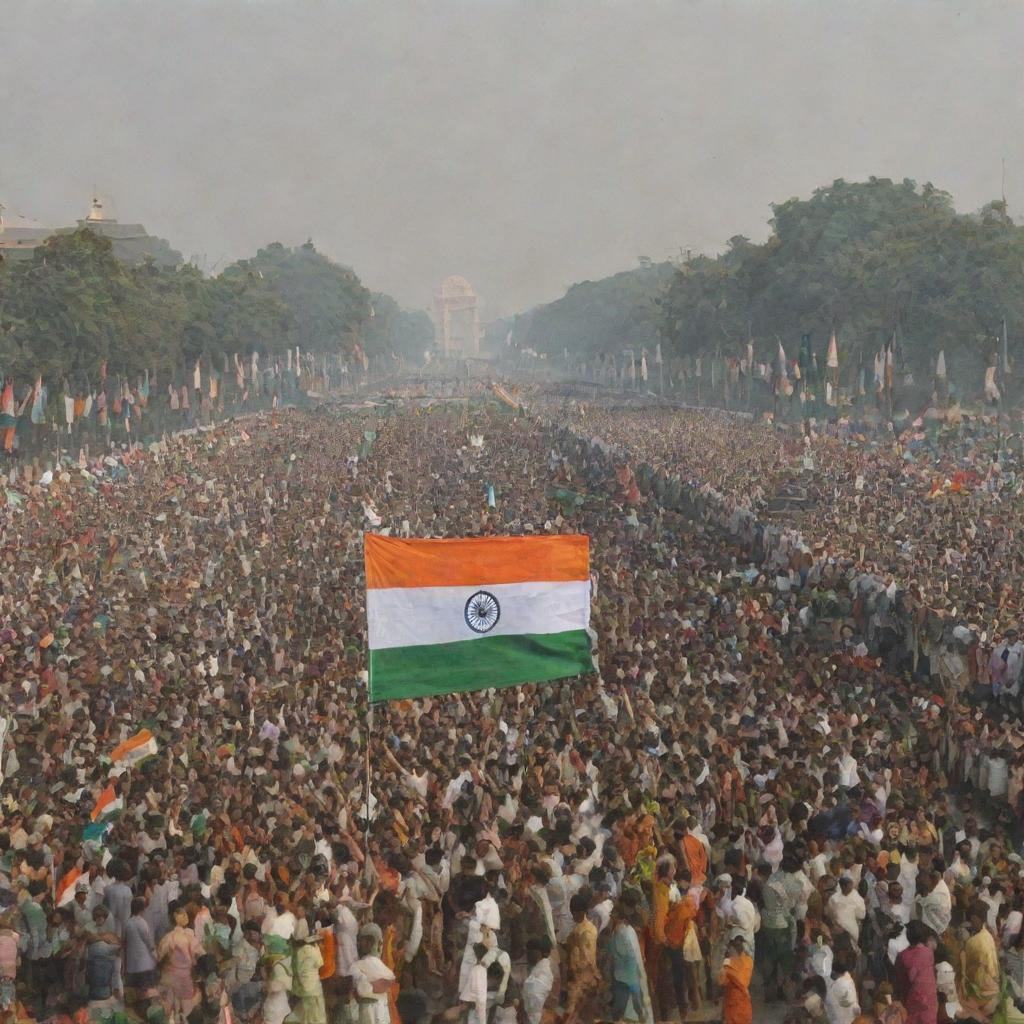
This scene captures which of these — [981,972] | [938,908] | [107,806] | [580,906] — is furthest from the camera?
[107,806]

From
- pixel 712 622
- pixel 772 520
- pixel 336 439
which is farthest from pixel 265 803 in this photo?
pixel 336 439

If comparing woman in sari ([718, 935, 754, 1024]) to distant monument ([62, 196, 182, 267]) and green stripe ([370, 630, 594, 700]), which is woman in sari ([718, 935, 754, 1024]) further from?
distant monument ([62, 196, 182, 267])

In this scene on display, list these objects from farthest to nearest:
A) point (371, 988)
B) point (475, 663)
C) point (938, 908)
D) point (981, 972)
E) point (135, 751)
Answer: point (135, 751) < point (475, 663) < point (938, 908) < point (981, 972) < point (371, 988)

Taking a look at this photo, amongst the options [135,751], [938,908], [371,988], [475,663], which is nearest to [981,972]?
[938,908]

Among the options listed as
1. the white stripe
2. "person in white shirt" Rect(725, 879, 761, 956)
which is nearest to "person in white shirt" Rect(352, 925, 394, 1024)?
"person in white shirt" Rect(725, 879, 761, 956)

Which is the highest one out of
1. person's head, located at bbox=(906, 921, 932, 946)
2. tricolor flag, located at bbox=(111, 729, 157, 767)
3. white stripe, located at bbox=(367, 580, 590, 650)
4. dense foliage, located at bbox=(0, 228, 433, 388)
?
dense foliage, located at bbox=(0, 228, 433, 388)

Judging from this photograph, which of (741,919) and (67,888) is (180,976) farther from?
(741,919)
